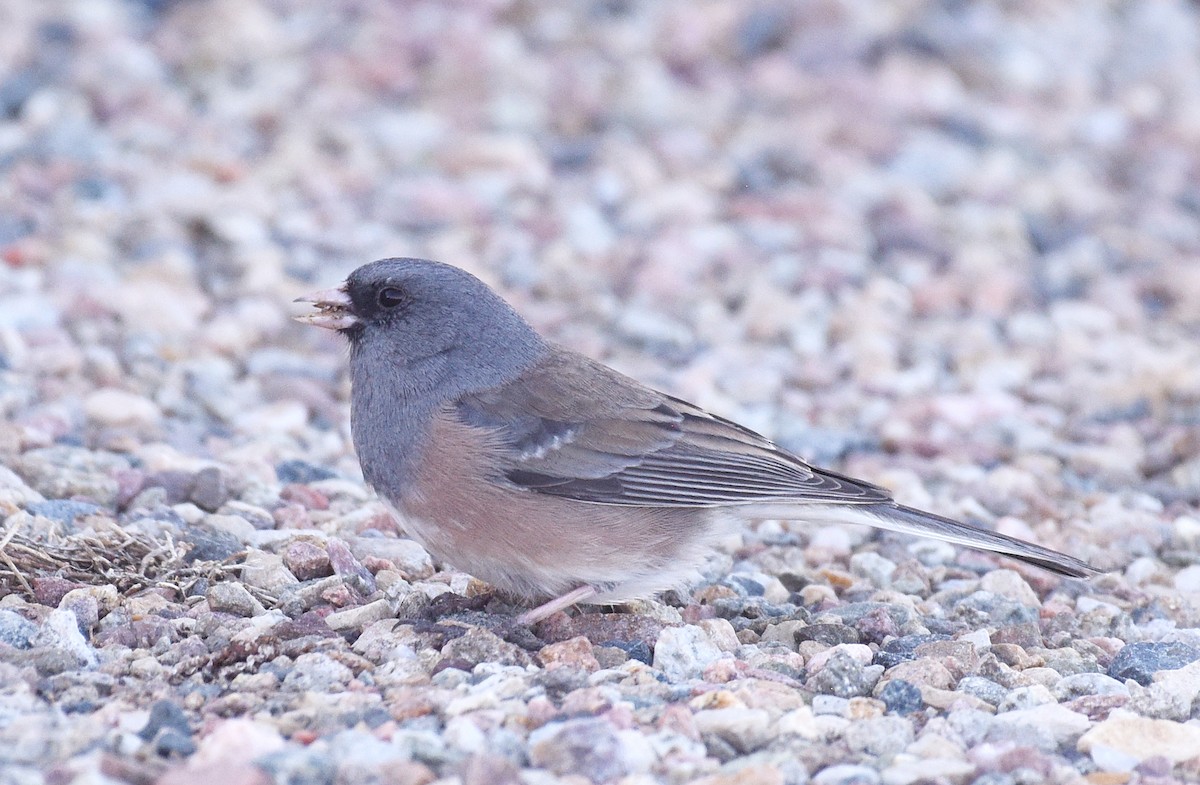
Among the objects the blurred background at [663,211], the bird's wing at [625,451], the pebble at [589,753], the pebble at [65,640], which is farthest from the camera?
the blurred background at [663,211]

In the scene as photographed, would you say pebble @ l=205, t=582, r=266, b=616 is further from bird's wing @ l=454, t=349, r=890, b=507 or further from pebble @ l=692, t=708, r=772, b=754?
pebble @ l=692, t=708, r=772, b=754

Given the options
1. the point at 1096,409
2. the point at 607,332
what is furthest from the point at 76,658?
the point at 1096,409

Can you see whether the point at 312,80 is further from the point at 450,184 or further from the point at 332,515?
the point at 332,515

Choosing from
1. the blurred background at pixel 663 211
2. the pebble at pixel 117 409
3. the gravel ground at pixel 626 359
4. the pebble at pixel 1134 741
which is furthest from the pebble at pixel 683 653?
the pebble at pixel 117 409

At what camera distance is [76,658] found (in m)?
3.04

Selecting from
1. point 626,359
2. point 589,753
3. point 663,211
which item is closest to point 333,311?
point 589,753

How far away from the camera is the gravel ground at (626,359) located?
2924 millimetres

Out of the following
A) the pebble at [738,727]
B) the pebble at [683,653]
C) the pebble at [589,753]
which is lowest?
the pebble at [589,753]

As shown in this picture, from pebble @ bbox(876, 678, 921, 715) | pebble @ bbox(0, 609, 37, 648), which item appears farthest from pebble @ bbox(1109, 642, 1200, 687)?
pebble @ bbox(0, 609, 37, 648)

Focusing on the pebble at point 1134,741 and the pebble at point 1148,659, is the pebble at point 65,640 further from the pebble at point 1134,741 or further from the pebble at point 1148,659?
the pebble at point 1148,659

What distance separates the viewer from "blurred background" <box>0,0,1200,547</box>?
5098 millimetres

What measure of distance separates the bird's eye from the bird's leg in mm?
877

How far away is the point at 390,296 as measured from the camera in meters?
3.92

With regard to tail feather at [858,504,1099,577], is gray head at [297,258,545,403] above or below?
above
